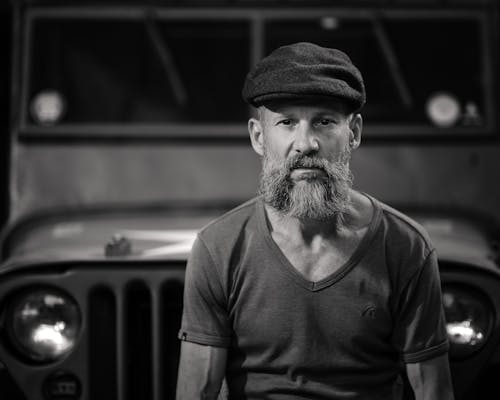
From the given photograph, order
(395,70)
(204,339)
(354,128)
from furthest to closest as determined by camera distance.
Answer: (395,70) → (354,128) → (204,339)

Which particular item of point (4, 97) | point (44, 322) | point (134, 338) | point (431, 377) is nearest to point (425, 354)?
point (431, 377)

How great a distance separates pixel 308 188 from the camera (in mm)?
1747

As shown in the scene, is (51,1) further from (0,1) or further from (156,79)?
(156,79)

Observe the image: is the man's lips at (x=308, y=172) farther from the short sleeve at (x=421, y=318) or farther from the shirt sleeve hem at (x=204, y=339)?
the shirt sleeve hem at (x=204, y=339)

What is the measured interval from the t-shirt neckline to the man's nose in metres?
0.22

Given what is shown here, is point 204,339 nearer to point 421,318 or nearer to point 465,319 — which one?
point 421,318

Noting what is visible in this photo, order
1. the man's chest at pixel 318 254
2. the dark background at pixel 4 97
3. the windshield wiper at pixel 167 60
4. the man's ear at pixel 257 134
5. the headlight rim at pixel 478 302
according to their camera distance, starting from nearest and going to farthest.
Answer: the man's chest at pixel 318 254 → the man's ear at pixel 257 134 → the headlight rim at pixel 478 302 → the windshield wiper at pixel 167 60 → the dark background at pixel 4 97

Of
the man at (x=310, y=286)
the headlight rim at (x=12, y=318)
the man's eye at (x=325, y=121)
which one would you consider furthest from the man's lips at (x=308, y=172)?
the headlight rim at (x=12, y=318)

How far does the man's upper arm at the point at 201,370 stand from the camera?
5.85 feet

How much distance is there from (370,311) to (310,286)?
5.8 inches

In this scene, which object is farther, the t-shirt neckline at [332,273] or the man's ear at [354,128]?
the man's ear at [354,128]

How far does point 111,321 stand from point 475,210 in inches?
54.2

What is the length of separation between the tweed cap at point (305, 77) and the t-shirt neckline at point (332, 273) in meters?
0.29

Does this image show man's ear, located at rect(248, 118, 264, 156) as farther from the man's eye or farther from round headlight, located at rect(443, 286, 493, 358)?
round headlight, located at rect(443, 286, 493, 358)
